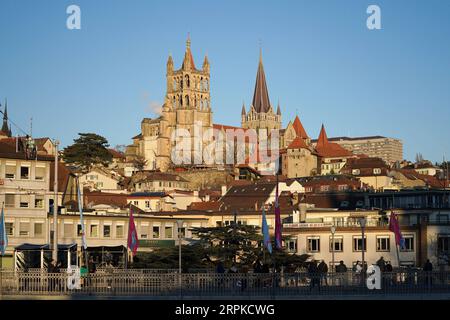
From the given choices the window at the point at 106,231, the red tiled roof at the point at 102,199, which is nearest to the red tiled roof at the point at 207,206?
the red tiled roof at the point at 102,199

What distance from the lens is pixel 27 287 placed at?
144ft

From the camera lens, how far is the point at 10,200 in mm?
80875

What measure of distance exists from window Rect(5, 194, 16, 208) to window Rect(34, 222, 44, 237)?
9.46 ft

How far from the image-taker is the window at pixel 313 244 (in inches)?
3415

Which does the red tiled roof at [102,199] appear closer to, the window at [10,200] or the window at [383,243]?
the window at [10,200]

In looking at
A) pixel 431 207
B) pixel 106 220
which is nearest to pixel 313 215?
pixel 431 207

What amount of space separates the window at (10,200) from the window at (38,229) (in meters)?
2.88

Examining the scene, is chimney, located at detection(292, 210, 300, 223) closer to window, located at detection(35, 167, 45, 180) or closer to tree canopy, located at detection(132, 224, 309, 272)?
tree canopy, located at detection(132, 224, 309, 272)

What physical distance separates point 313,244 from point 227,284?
45.5 meters

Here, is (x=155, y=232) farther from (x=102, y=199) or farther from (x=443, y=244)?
(x=102, y=199)

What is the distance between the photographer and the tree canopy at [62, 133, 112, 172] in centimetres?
18975

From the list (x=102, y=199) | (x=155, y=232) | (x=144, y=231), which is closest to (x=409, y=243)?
(x=155, y=232)

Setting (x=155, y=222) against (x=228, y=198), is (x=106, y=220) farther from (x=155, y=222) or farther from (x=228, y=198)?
(x=228, y=198)

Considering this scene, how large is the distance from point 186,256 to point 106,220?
21.3 metres
